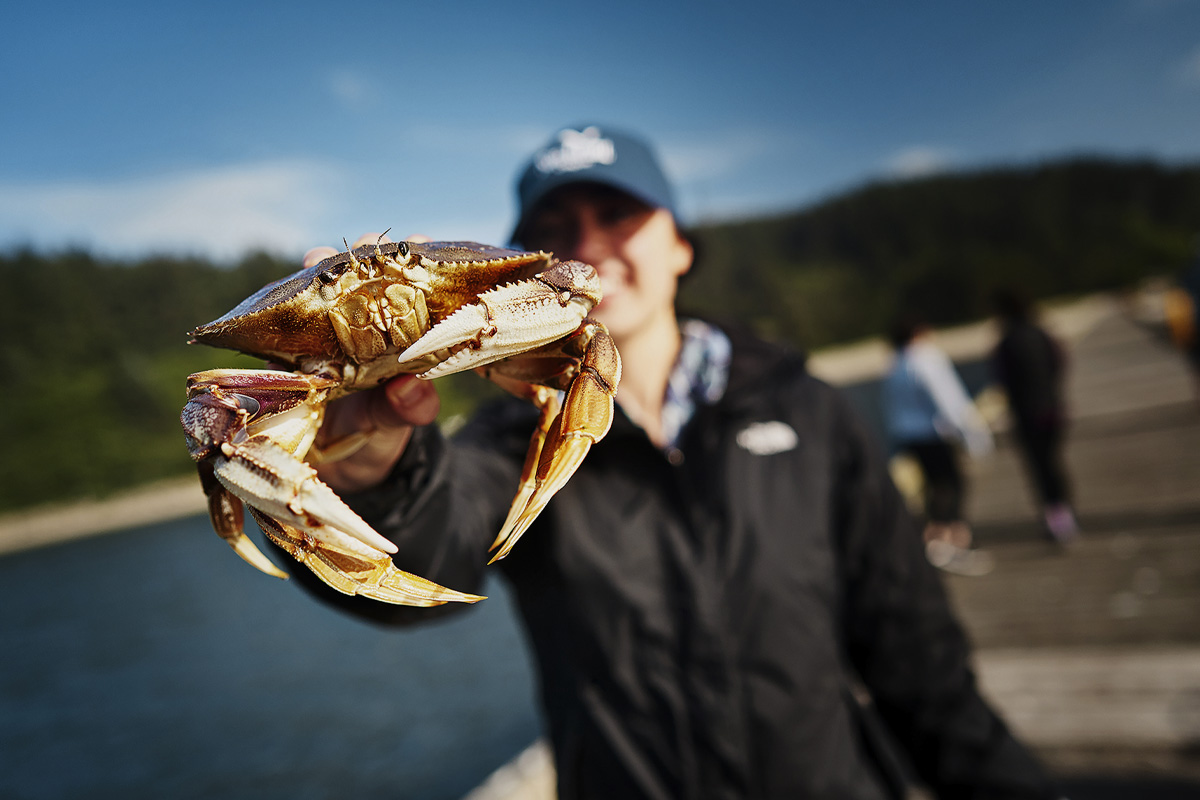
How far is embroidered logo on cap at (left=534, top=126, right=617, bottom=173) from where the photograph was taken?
2.46 meters

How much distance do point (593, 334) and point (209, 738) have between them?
20.4 meters

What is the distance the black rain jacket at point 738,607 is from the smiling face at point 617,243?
42 centimetres

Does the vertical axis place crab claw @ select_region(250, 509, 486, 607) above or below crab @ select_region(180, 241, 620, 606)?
below

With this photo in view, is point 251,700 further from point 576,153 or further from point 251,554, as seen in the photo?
point 576,153

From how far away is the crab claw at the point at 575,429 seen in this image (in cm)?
136

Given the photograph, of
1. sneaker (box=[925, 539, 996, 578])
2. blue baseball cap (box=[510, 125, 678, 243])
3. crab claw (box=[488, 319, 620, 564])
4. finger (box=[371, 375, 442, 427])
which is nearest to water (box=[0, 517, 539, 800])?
sneaker (box=[925, 539, 996, 578])

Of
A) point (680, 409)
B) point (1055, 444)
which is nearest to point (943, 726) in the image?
point (680, 409)

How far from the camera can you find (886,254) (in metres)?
108

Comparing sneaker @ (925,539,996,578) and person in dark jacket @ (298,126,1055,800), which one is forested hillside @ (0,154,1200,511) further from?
sneaker @ (925,539,996,578)

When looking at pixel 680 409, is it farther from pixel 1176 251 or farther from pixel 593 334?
pixel 1176 251

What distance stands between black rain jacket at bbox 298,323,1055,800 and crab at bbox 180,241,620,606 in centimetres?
46

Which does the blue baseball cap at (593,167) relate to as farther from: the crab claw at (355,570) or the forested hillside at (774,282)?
the crab claw at (355,570)

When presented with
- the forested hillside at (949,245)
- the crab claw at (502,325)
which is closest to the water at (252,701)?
the crab claw at (502,325)

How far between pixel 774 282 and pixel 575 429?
95.2 meters
